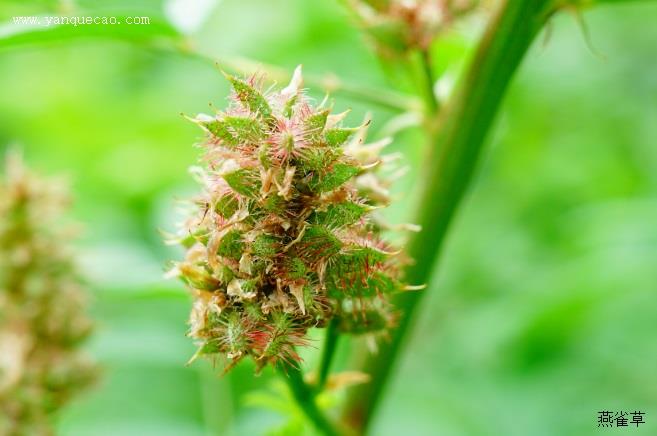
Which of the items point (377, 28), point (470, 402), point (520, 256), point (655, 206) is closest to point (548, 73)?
point (520, 256)

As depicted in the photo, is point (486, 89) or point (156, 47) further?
point (156, 47)

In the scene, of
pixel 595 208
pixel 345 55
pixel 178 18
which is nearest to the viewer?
pixel 178 18

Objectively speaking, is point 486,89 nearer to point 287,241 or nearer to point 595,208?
point 287,241

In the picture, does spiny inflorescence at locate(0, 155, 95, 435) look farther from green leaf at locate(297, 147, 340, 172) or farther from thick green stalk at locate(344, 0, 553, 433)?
green leaf at locate(297, 147, 340, 172)

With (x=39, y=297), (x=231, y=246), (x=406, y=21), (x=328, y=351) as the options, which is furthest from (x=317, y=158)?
(x=39, y=297)

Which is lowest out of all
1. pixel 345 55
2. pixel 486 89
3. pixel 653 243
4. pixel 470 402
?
pixel 470 402

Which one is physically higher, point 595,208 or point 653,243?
point 595,208

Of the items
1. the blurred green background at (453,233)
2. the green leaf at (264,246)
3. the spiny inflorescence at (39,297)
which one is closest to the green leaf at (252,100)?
the green leaf at (264,246)
